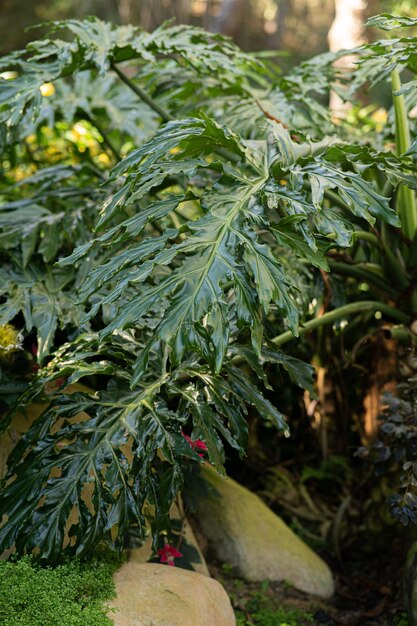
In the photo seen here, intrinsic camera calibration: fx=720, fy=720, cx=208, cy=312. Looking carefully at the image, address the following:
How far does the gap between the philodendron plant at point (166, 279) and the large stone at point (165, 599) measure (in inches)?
6.2

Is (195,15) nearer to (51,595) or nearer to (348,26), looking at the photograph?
(348,26)

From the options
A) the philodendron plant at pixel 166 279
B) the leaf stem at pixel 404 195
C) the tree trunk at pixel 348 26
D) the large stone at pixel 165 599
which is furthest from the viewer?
the tree trunk at pixel 348 26

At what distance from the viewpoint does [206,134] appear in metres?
1.95

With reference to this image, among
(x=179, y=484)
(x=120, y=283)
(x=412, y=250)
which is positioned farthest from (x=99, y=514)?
(x=412, y=250)

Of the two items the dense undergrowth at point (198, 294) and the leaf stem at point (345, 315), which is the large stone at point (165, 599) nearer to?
the dense undergrowth at point (198, 294)

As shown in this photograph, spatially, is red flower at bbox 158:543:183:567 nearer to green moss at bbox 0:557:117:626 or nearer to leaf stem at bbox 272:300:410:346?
green moss at bbox 0:557:117:626

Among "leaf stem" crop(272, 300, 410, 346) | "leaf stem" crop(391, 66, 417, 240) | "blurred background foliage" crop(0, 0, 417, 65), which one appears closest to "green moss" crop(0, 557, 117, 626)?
"leaf stem" crop(272, 300, 410, 346)

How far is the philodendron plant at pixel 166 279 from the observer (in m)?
1.70

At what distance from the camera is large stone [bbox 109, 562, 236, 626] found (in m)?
1.83

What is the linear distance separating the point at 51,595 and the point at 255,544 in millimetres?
1188

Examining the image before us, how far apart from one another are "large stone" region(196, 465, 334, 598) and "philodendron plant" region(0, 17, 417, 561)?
46 centimetres

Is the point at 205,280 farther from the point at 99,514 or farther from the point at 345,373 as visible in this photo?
the point at 345,373

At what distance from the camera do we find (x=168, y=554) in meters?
2.29

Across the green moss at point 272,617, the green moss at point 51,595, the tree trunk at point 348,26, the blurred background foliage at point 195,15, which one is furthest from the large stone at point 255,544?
the blurred background foliage at point 195,15
